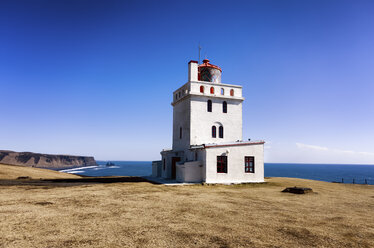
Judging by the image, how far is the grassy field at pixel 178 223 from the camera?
24.6ft

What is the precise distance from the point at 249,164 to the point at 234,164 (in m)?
1.67

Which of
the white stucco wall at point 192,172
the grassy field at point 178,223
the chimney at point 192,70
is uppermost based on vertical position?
the chimney at point 192,70

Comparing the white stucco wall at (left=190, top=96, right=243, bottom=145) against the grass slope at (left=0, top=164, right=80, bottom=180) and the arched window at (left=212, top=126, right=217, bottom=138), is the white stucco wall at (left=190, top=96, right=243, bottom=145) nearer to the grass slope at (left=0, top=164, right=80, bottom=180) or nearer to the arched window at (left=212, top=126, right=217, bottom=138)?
the arched window at (left=212, top=126, right=217, bottom=138)

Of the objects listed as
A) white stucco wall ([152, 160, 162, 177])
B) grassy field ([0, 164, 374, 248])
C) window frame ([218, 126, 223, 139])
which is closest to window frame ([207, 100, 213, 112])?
window frame ([218, 126, 223, 139])

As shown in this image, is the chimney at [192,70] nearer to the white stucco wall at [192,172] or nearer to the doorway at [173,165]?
the doorway at [173,165]

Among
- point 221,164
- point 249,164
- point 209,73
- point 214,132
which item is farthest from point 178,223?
point 209,73

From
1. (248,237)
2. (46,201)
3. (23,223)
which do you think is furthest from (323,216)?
(46,201)

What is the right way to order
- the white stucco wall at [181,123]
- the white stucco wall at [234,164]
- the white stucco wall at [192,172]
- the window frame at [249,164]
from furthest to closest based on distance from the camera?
the white stucco wall at [181,123] → the window frame at [249,164] → the white stucco wall at [192,172] → the white stucco wall at [234,164]

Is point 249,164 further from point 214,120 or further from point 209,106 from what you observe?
point 209,106

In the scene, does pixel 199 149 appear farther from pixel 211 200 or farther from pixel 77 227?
pixel 77 227

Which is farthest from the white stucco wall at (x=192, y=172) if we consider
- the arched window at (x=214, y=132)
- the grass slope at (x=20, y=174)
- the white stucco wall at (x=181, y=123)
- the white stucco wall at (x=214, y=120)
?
the grass slope at (x=20, y=174)

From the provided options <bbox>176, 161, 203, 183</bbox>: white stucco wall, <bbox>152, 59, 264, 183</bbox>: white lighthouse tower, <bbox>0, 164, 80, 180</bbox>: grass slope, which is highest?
<bbox>152, 59, 264, 183</bbox>: white lighthouse tower

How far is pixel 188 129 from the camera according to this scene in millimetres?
26016

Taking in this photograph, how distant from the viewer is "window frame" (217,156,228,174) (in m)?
23.0
